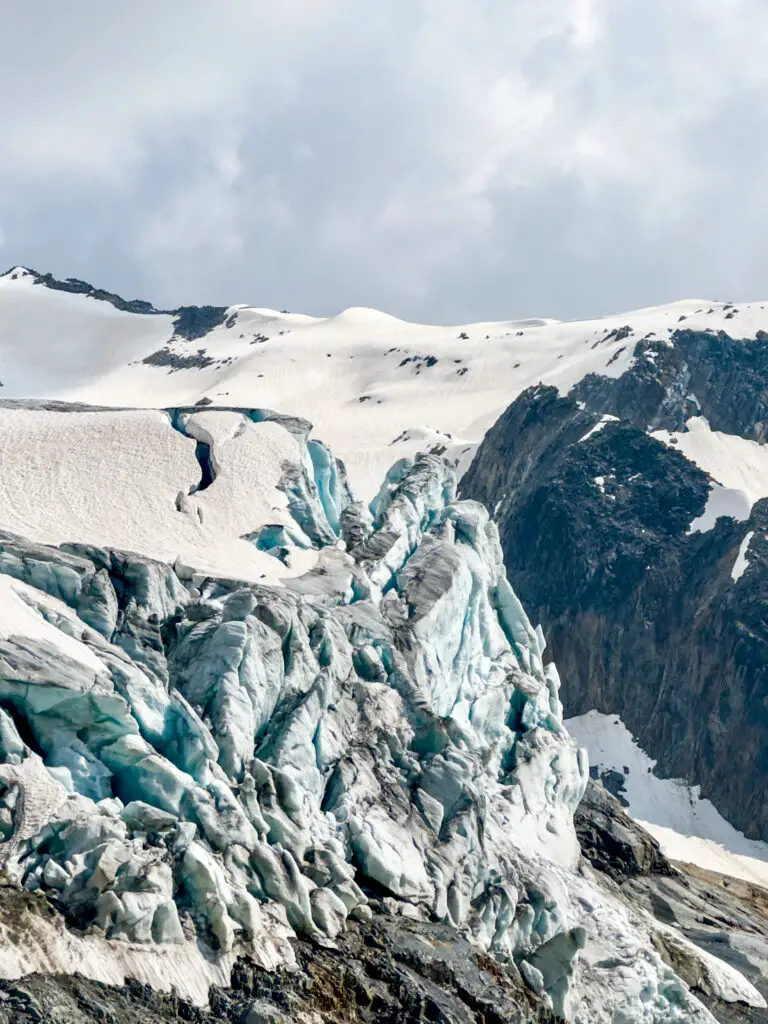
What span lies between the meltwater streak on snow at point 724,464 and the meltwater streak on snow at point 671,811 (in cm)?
2151

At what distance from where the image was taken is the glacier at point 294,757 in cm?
2984

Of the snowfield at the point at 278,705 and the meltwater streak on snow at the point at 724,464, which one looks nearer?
the snowfield at the point at 278,705

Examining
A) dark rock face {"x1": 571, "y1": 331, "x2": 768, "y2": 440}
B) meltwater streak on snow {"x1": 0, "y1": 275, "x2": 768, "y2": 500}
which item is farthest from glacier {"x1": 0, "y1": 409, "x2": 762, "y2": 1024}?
dark rock face {"x1": 571, "y1": 331, "x2": 768, "y2": 440}

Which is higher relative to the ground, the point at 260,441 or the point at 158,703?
the point at 260,441

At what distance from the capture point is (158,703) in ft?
116

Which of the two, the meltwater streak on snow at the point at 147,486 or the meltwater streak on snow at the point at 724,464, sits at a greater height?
the meltwater streak on snow at the point at 724,464

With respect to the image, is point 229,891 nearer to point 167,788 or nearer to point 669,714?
point 167,788


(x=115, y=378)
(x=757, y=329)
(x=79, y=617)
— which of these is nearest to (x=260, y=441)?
(x=79, y=617)

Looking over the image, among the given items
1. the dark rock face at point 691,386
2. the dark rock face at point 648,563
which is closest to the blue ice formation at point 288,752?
the dark rock face at point 648,563

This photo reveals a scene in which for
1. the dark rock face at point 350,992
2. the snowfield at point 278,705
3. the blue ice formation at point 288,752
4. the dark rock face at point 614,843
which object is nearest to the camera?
the dark rock face at point 350,992

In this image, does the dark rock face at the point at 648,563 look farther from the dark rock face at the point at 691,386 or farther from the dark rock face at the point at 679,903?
the dark rock face at the point at 679,903

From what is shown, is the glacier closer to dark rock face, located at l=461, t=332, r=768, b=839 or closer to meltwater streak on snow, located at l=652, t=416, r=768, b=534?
dark rock face, located at l=461, t=332, r=768, b=839

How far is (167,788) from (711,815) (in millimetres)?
70995

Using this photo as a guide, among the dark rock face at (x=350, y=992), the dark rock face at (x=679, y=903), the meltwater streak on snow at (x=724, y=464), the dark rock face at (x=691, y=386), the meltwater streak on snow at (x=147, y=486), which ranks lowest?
the dark rock face at (x=679, y=903)
